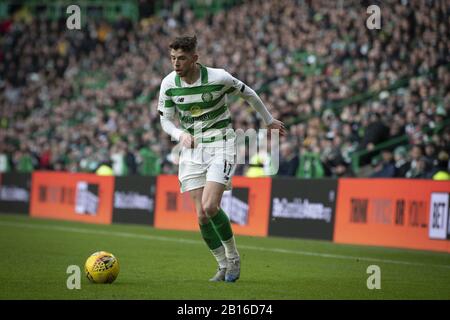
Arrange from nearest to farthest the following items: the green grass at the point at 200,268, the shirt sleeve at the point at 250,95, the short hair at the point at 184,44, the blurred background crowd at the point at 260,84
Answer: the green grass at the point at 200,268, the short hair at the point at 184,44, the shirt sleeve at the point at 250,95, the blurred background crowd at the point at 260,84

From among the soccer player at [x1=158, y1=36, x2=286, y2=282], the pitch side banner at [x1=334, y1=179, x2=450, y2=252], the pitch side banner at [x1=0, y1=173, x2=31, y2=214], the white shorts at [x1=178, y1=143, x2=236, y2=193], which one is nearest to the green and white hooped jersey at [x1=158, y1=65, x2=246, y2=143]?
the soccer player at [x1=158, y1=36, x2=286, y2=282]

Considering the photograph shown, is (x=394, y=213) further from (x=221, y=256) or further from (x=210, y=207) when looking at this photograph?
(x=210, y=207)

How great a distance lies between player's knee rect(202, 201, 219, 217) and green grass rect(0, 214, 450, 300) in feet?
2.62

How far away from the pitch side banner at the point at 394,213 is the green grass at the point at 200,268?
43cm

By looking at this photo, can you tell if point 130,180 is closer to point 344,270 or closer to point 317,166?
point 317,166

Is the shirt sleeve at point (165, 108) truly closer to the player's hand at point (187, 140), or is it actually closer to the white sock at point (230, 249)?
the player's hand at point (187, 140)

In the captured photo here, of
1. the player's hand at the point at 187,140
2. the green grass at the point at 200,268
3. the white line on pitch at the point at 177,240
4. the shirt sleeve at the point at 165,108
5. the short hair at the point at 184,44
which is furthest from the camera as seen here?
the white line on pitch at the point at 177,240

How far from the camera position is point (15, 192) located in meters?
27.7

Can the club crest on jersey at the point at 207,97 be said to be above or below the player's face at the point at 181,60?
below

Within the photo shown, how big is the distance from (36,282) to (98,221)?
46.9 ft

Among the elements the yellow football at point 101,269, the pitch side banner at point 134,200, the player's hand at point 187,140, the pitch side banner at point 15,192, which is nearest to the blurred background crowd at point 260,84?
the pitch side banner at point 134,200

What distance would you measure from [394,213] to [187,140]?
8015 mm

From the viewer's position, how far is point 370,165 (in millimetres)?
20172

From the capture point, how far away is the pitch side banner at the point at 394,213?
51.8ft
